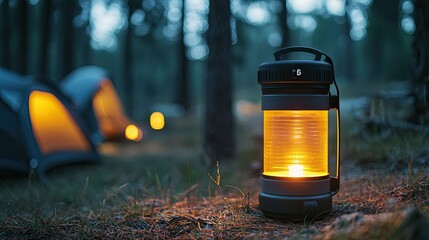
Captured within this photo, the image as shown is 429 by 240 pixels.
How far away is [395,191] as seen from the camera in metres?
3.43

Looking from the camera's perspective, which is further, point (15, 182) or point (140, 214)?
point (15, 182)

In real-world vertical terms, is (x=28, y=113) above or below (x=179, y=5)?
below

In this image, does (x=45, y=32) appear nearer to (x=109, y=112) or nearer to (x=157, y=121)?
(x=109, y=112)

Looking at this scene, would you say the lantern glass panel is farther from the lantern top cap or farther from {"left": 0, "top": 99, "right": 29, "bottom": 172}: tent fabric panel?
{"left": 0, "top": 99, "right": 29, "bottom": 172}: tent fabric panel

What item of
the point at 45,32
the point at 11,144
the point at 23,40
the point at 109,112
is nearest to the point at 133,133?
the point at 109,112

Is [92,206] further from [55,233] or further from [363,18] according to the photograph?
[363,18]

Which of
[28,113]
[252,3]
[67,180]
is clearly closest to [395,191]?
[67,180]

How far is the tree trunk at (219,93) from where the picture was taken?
7738 mm

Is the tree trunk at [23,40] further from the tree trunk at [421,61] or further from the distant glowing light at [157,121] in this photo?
the tree trunk at [421,61]

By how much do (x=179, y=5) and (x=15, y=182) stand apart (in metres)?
14.4

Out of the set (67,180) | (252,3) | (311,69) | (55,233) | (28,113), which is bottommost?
(67,180)

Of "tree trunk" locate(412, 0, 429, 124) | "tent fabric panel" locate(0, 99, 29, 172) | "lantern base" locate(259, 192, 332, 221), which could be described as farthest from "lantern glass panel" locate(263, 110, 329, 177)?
"tent fabric panel" locate(0, 99, 29, 172)

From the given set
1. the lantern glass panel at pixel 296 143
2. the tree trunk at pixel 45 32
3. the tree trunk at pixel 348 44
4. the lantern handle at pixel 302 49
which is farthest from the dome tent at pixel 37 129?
the tree trunk at pixel 348 44

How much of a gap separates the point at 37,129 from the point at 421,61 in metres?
6.48
